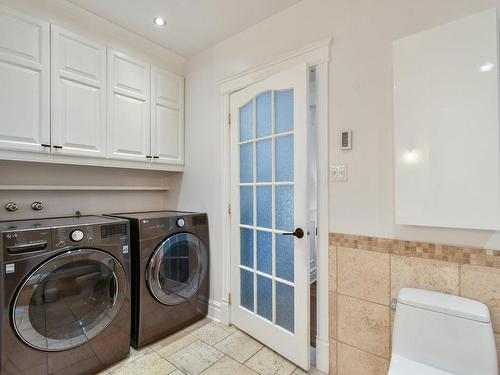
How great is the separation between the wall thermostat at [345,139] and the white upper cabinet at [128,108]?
5.50ft

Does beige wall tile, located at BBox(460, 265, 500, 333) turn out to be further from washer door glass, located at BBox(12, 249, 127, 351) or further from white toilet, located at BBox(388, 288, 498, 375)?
washer door glass, located at BBox(12, 249, 127, 351)

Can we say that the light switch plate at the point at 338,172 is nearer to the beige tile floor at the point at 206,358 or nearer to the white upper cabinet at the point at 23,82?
the beige tile floor at the point at 206,358

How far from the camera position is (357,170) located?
1.55m

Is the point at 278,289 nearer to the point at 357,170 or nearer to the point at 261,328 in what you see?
the point at 261,328

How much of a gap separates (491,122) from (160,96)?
2383 millimetres

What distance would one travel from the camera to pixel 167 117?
2.49 m

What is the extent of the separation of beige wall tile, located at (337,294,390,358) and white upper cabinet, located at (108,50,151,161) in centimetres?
199

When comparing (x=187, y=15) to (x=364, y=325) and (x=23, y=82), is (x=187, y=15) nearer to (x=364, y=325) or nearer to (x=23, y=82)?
(x=23, y=82)

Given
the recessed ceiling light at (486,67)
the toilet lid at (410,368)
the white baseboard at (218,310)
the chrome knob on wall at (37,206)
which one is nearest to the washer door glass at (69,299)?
the chrome knob on wall at (37,206)

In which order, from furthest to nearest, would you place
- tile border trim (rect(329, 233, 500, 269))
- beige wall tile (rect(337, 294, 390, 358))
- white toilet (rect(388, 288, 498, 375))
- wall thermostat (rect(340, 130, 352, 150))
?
wall thermostat (rect(340, 130, 352, 150)) → beige wall tile (rect(337, 294, 390, 358)) → tile border trim (rect(329, 233, 500, 269)) → white toilet (rect(388, 288, 498, 375))

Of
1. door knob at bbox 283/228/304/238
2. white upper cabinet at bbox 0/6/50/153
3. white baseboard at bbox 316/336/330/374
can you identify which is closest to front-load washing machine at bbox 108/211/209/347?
white upper cabinet at bbox 0/6/50/153

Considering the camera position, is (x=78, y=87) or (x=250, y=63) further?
(x=250, y=63)

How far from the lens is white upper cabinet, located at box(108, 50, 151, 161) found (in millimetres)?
2082

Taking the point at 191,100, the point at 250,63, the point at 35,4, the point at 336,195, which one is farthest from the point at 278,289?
the point at 35,4
